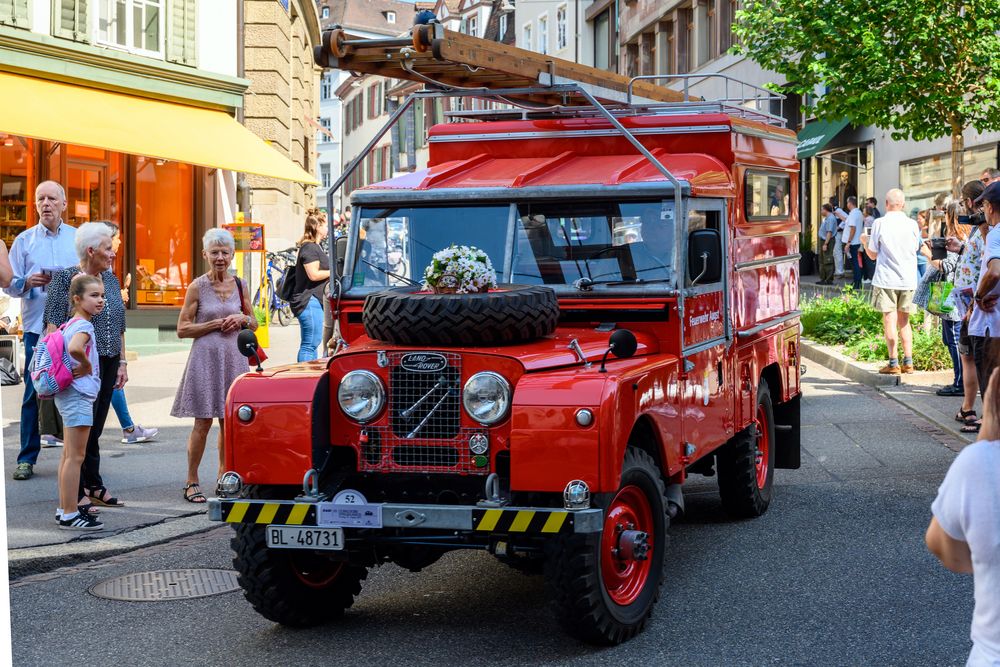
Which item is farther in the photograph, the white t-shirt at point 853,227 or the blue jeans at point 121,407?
the white t-shirt at point 853,227

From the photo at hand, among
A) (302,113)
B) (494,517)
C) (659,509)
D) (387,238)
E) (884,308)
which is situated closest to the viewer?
(494,517)

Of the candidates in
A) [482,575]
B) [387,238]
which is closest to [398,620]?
[482,575]

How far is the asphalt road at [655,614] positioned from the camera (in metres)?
5.77

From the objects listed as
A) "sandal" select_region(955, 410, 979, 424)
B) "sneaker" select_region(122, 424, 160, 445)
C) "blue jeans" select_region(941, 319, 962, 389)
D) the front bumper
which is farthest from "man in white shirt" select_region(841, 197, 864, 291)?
the front bumper

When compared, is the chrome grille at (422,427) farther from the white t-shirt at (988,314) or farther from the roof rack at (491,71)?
the white t-shirt at (988,314)

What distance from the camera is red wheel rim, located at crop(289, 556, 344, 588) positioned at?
20.3 feet

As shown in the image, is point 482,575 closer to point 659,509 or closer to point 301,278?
point 659,509

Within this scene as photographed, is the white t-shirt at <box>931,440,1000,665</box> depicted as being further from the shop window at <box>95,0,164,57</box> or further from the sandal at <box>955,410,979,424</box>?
the shop window at <box>95,0,164,57</box>

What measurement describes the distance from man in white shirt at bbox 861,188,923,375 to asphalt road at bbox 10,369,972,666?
6.55 m

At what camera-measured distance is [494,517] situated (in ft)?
18.3

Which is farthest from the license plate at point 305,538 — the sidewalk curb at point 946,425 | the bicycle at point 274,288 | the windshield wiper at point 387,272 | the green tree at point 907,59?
the bicycle at point 274,288

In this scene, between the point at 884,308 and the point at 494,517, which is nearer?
the point at 494,517

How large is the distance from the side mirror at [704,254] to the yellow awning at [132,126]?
39.0 ft

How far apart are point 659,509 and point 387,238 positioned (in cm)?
207
